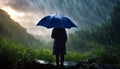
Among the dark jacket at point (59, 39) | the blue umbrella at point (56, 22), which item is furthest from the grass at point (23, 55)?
the blue umbrella at point (56, 22)

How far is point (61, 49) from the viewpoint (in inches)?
430

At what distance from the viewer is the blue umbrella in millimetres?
10430

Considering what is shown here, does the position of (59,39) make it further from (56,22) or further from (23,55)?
(23,55)

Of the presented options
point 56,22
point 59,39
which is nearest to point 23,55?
point 59,39

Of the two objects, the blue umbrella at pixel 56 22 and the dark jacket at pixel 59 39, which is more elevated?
the blue umbrella at pixel 56 22

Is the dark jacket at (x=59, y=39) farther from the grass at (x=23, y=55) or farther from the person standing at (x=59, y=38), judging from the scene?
the grass at (x=23, y=55)

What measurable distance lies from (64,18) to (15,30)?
75.3 meters

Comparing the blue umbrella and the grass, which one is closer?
the blue umbrella

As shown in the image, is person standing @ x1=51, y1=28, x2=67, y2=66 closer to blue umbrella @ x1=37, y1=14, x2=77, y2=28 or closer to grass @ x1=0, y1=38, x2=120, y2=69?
blue umbrella @ x1=37, y1=14, x2=77, y2=28

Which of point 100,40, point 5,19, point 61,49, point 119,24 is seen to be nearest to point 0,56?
point 61,49

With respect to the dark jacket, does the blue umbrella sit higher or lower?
higher

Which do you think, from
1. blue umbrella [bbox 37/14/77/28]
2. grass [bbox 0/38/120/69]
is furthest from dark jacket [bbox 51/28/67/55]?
grass [bbox 0/38/120/69]

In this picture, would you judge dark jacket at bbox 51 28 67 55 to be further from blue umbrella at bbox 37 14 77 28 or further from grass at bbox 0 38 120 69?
grass at bbox 0 38 120 69

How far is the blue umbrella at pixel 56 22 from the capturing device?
10430 mm
